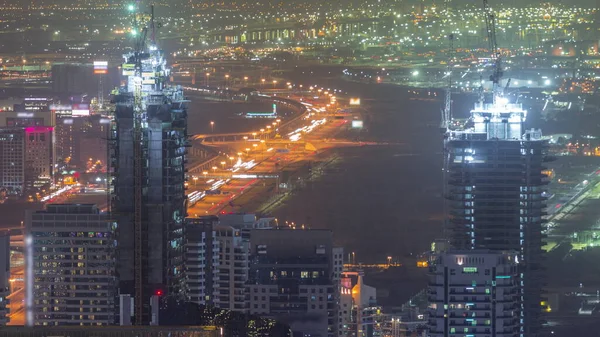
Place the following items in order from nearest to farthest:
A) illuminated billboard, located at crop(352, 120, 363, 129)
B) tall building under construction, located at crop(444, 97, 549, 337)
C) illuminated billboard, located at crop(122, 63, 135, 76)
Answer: illuminated billboard, located at crop(122, 63, 135, 76) < tall building under construction, located at crop(444, 97, 549, 337) < illuminated billboard, located at crop(352, 120, 363, 129)

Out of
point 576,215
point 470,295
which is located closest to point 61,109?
point 576,215

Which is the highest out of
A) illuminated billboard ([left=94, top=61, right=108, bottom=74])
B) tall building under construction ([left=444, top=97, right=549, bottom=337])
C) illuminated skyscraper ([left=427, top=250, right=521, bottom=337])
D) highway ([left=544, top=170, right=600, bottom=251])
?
illuminated billboard ([left=94, top=61, right=108, bottom=74])

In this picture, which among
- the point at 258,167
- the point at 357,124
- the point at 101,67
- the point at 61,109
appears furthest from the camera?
the point at 357,124

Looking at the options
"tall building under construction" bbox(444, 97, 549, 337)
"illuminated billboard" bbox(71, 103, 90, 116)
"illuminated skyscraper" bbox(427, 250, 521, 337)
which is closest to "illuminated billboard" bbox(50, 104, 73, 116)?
"illuminated billboard" bbox(71, 103, 90, 116)

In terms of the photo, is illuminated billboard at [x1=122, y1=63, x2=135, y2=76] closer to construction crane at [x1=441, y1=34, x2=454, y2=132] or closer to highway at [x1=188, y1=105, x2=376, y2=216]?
highway at [x1=188, y1=105, x2=376, y2=216]

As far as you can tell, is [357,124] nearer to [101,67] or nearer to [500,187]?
[101,67]

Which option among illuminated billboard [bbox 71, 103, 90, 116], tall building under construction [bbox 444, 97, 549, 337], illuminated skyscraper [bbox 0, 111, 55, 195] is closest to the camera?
tall building under construction [bbox 444, 97, 549, 337]

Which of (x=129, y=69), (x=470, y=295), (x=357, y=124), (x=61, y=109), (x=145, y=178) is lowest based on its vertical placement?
(x=470, y=295)
